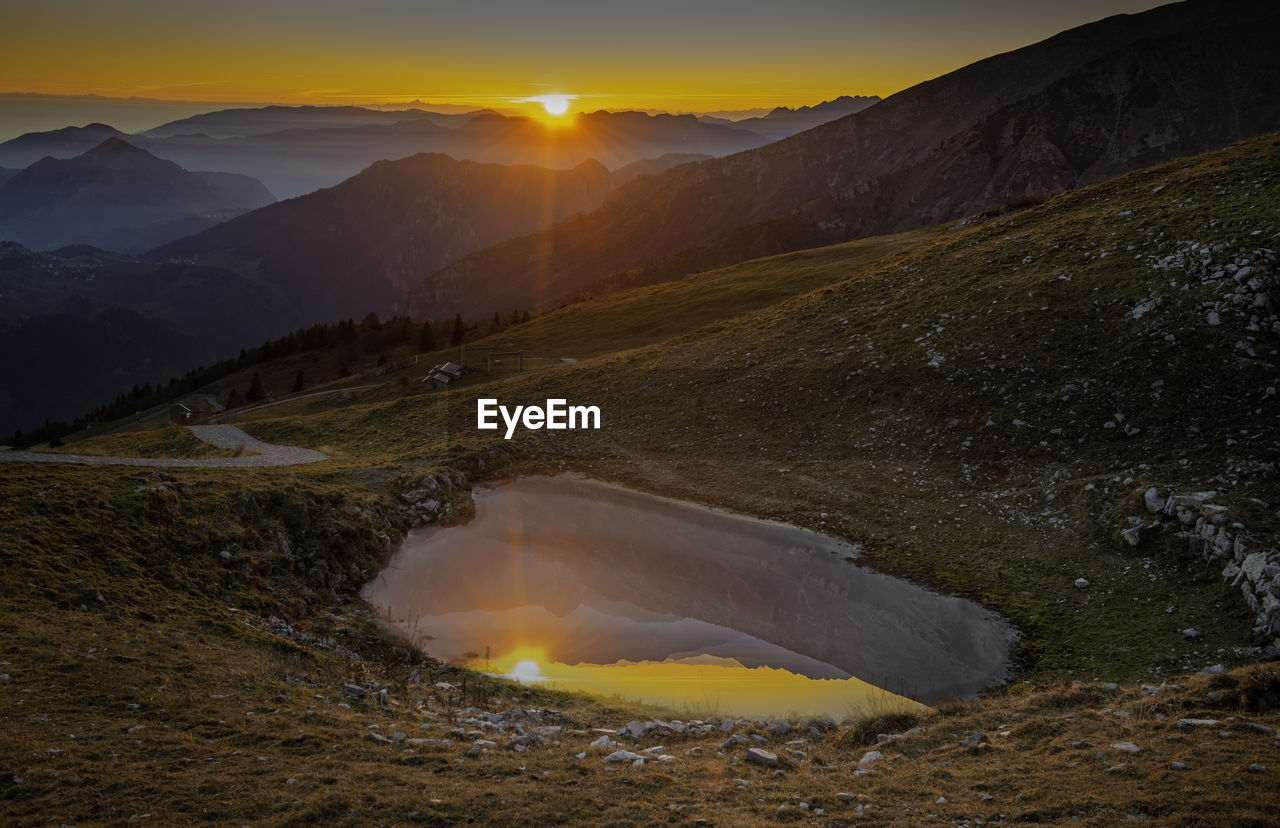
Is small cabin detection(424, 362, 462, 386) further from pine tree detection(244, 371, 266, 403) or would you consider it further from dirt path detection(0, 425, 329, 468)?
pine tree detection(244, 371, 266, 403)

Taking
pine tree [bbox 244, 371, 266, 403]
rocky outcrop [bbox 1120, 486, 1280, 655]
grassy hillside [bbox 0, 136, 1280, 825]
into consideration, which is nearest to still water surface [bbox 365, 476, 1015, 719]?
grassy hillside [bbox 0, 136, 1280, 825]

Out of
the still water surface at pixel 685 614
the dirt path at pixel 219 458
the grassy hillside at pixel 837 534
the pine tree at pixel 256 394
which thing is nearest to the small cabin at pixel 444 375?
the grassy hillside at pixel 837 534

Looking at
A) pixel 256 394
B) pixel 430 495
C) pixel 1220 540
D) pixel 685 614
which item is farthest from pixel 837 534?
pixel 256 394

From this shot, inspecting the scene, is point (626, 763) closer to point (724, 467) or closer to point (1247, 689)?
point (1247, 689)

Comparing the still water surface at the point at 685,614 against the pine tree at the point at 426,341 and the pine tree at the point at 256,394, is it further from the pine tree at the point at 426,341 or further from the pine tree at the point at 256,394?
the pine tree at the point at 426,341

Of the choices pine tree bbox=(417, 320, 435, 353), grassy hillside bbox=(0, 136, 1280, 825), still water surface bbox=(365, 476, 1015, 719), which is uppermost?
pine tree bbox=(417, 320, 435, 353)

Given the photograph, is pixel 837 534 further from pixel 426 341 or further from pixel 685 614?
pixel 426 341
